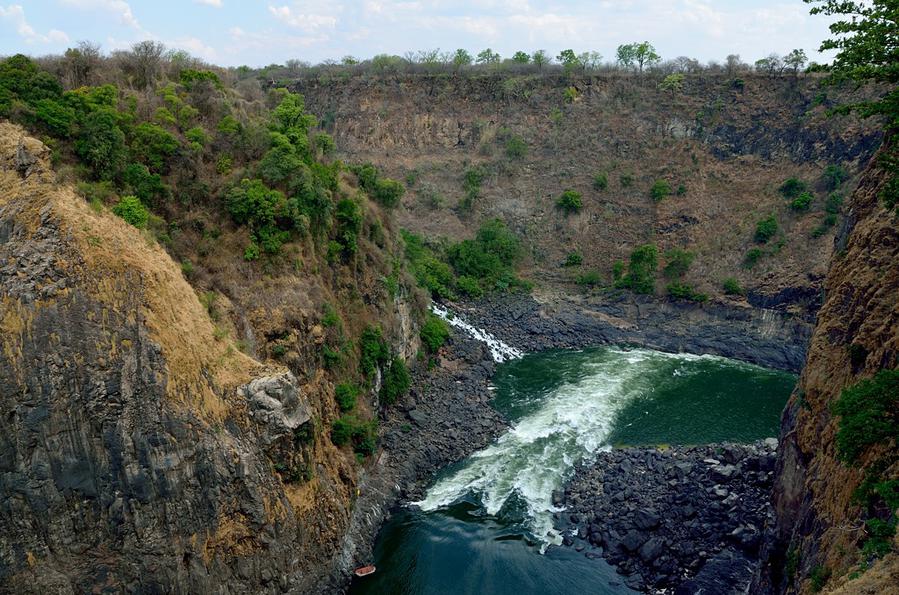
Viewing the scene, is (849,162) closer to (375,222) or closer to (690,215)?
(690,215)

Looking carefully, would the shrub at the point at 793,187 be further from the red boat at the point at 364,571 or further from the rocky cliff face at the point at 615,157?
the red boat at the point at 364,571

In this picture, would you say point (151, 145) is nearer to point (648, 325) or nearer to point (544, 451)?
point (544, 451)

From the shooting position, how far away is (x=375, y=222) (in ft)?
119

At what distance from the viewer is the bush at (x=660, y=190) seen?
2360 inches

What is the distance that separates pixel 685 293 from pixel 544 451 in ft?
84.1

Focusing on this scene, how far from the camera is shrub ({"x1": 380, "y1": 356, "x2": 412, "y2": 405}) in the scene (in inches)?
1344

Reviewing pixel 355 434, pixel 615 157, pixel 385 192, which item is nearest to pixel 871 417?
pixel 355 434

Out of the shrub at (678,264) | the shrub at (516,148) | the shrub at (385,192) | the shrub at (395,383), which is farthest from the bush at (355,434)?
the shrub at (516,148)

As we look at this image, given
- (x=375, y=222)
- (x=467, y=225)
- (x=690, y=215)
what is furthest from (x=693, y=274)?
(x=375, y=222)

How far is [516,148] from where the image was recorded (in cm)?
6612

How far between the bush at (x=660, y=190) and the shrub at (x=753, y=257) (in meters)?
10.4

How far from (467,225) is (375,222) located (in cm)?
2747

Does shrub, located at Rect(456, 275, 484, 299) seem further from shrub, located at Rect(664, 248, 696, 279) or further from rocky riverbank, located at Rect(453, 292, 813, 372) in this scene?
shrub, located at Rect(664, 248, 696, 279)

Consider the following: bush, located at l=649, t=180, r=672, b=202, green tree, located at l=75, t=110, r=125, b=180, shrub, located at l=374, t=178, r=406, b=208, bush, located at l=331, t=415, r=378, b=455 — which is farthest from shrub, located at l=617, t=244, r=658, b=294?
green tree, located at l=75, t=110, r=125, b=180
